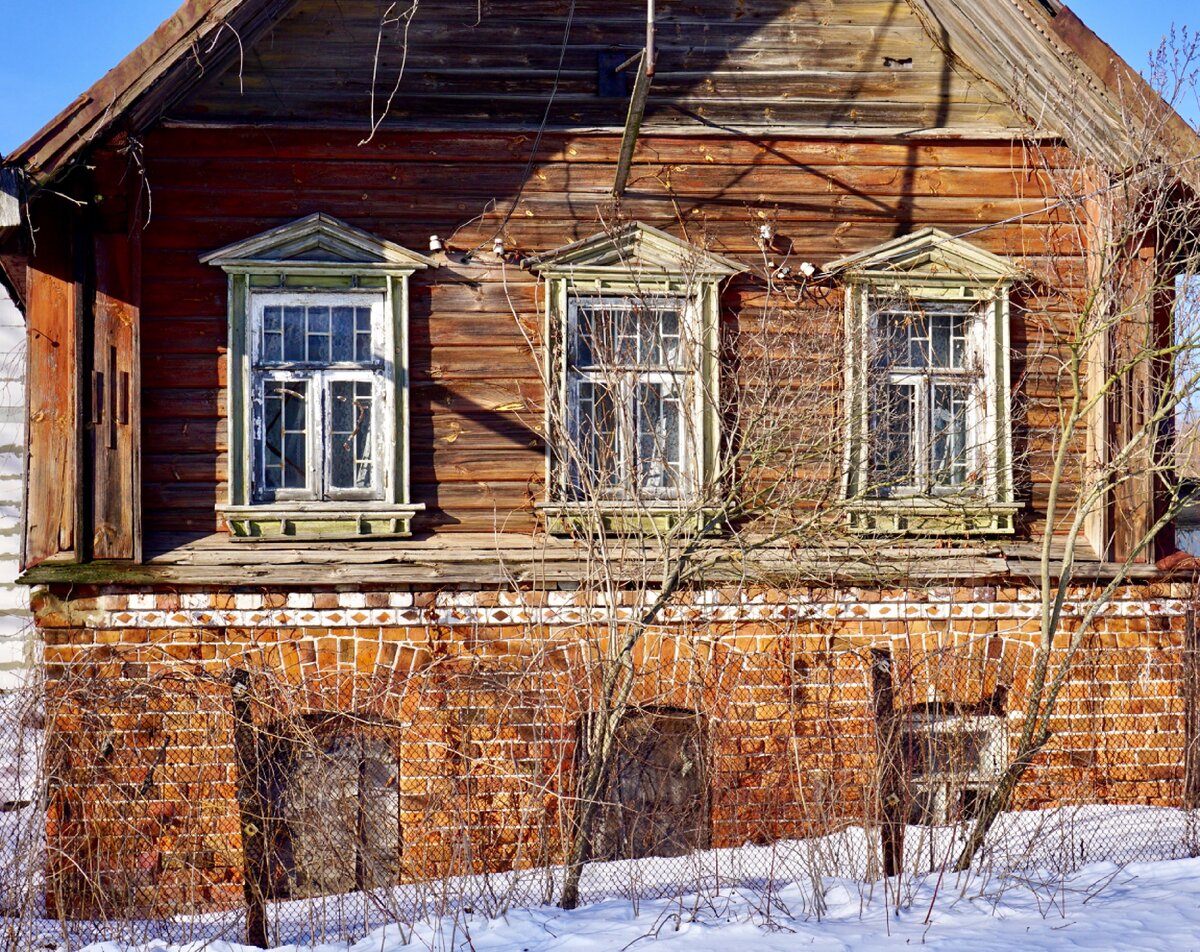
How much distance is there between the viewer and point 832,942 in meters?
5.95

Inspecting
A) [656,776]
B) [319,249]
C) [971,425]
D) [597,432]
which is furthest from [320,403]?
[971,425]

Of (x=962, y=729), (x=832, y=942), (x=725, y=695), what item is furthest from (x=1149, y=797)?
(x=832, y=942)

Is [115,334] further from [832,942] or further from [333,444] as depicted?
[832,942]

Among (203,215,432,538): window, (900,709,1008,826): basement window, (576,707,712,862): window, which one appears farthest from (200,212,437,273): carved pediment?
(900,709,1008,826): basement window

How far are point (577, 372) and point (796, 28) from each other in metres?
3.06

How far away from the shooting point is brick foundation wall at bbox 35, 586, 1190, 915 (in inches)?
303

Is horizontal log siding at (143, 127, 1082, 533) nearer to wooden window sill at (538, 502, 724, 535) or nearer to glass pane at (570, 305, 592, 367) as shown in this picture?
wooden window sill at (538, 502, 724, 535)

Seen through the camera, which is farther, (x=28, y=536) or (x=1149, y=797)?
(x=1149, y=797)

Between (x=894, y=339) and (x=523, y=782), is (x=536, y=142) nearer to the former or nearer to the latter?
(x=894, y=339)

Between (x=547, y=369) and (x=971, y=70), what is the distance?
3.91 m

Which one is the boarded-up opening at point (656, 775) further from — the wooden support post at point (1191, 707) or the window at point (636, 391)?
the wooden support post at point (1191, 707)

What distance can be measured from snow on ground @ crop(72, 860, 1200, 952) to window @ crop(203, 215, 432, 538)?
3057 millimetres

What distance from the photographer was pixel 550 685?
8055 mm

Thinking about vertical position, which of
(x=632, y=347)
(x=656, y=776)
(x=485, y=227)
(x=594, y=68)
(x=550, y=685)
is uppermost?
(x=594, y=68)
